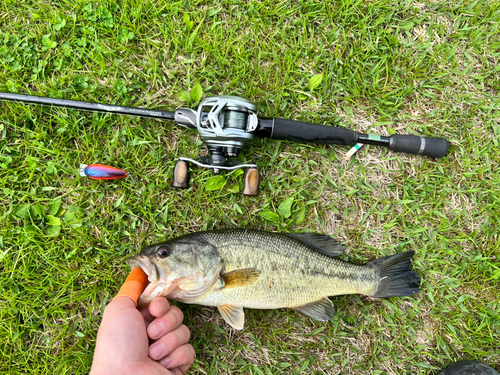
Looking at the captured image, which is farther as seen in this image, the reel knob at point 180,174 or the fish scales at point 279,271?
the reel knob at point 180,174

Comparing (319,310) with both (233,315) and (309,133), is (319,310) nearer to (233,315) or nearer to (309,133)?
(233,315)

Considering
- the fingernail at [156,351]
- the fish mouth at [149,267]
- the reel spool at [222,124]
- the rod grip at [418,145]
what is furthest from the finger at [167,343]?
the rod grip at [418,145]

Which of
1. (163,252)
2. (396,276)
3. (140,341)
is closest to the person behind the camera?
(140,341)

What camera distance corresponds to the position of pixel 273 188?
11.3 feet

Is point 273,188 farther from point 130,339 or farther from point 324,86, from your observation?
point 130,339

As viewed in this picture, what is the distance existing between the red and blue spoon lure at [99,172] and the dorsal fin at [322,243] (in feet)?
6.57

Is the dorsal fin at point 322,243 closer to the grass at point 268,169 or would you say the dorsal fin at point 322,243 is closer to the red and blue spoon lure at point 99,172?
the grass at point 268,169

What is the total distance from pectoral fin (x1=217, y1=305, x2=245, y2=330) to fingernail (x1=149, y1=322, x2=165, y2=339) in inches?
23.4

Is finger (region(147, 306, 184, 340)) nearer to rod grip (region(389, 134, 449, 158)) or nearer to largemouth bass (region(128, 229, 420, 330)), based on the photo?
largemouth bass (region(128, 229, 420, 330))

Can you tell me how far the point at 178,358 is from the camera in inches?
105

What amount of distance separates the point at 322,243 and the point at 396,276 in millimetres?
849

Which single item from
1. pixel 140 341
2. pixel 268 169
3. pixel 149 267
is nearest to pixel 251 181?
pixel 268 169

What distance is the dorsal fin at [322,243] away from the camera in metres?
3.21

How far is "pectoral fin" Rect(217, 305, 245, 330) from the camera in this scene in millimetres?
2959
